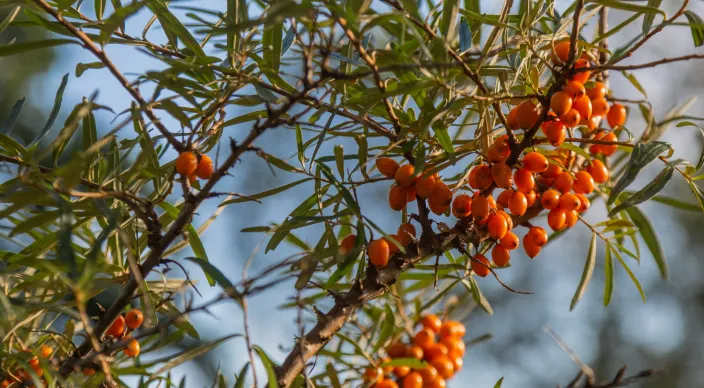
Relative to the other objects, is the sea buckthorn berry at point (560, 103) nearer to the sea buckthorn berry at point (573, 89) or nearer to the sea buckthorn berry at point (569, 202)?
the sea buckthorn berry at point (573, 89)

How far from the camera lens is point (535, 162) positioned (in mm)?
610

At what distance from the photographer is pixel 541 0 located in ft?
2.04

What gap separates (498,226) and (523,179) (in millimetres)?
50

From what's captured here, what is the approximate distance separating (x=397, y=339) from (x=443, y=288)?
10cm

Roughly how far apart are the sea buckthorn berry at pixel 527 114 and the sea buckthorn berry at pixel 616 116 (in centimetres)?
23

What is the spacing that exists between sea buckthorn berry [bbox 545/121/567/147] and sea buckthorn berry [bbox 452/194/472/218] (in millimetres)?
89

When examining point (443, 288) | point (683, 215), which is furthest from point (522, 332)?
point (443, 288)

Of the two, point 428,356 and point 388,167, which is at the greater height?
point 388,167

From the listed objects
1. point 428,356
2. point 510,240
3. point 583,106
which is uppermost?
point 583,106

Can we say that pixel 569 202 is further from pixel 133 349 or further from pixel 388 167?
pixel 133 349

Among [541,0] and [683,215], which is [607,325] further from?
[541,0]

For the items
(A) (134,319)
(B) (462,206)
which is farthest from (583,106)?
(A) (134,319)

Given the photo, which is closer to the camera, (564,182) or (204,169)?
(204,169)

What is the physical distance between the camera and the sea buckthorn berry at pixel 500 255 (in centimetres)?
67
